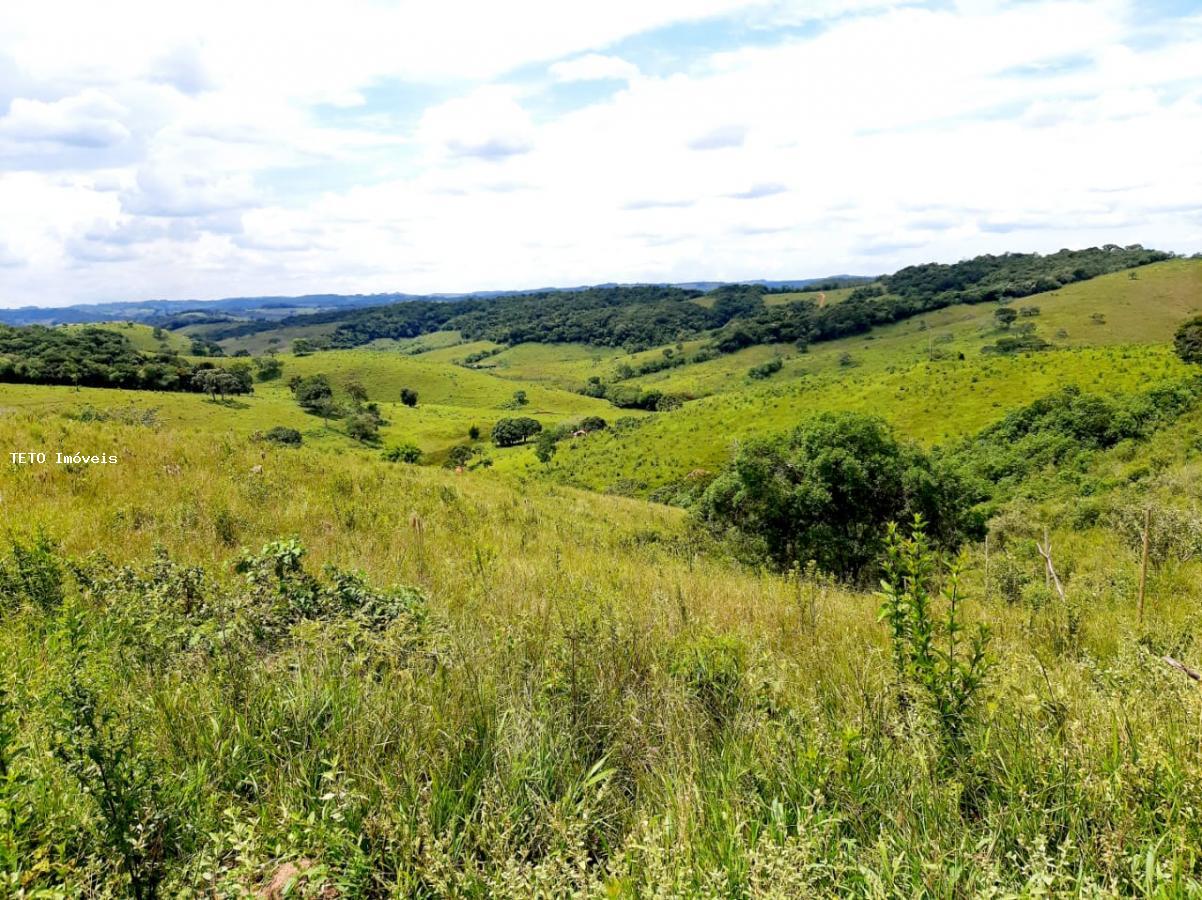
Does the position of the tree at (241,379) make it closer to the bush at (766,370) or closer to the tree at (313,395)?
the tree at (313,395)

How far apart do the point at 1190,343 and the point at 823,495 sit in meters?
72.9

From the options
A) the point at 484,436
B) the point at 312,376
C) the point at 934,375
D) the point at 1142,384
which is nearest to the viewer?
the point at 1142,384

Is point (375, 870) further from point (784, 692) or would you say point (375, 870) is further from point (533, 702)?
point (784, 692)

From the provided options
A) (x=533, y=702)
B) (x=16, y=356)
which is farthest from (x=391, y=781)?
(x=16, y=356)

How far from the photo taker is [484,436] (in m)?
Result: 117

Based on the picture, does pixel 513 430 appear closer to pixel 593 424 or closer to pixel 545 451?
pixel 593 424

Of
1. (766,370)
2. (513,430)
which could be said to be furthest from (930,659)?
(766,370)

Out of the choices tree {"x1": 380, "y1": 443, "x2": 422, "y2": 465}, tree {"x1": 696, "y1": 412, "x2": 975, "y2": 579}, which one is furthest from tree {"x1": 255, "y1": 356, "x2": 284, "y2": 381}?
tree {"x1": 696, "y1": 412, "x2": 975, "y2": 579}

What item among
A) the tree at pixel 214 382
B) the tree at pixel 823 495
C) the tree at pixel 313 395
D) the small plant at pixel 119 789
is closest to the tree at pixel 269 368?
the tree at pixel 313 395

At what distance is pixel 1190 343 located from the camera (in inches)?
2628

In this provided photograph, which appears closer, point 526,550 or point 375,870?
point 375,870

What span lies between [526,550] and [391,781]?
6.74 metres

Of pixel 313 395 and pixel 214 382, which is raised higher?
pixel 214 382

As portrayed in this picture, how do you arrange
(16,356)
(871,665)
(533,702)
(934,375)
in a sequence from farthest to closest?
(16,356), (934,375), (871,665), (533,702)
